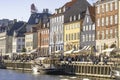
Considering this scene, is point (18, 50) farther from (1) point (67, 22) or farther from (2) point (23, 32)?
(1) point (67, 22)

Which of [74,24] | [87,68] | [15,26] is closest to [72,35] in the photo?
[74,24]

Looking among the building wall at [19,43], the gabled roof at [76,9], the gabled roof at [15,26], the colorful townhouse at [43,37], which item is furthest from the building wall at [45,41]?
the gabled roof at [15,26]

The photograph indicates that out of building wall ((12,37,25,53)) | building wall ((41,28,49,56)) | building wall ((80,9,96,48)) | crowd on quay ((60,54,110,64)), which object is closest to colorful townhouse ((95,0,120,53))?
building wall ((80,9,96,48))

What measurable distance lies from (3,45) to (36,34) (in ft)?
92.4

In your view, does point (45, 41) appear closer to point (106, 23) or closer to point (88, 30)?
point (88, 30)

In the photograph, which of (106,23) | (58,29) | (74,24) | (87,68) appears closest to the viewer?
(87,68)

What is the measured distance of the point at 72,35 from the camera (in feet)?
336

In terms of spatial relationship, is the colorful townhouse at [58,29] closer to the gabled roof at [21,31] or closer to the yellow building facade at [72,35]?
the yellow building facade at [72,35]

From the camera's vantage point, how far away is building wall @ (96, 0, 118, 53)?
82.7m

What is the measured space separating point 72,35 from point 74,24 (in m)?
2.77

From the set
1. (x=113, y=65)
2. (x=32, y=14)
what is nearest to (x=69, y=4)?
(x=32, y=14)

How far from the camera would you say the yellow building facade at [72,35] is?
99188mm

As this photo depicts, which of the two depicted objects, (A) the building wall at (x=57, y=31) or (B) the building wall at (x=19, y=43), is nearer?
(A) the building wall at (x=57, y=31)

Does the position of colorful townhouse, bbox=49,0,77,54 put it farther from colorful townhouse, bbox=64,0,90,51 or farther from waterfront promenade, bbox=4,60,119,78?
waterfront promenade, bbox=4,60,119,78
